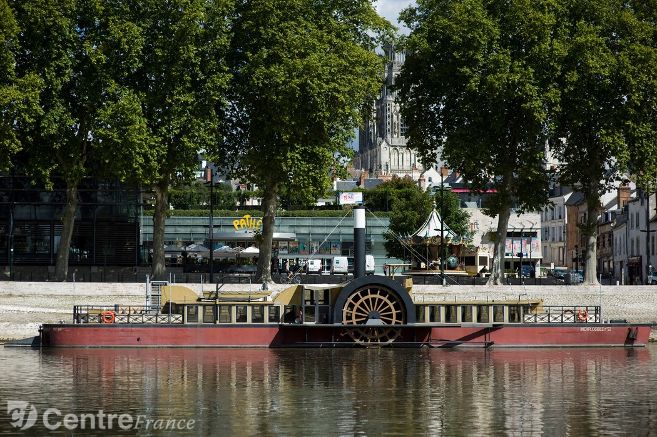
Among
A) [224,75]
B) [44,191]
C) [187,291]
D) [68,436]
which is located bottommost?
[68,436]

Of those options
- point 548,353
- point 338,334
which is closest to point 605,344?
point 548,353

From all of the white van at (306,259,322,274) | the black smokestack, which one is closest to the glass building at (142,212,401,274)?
the white van at (306,259,322,274)

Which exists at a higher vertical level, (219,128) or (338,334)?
(219,128)

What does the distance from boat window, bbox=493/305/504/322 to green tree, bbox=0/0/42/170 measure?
2704 cm

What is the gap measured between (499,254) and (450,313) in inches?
742

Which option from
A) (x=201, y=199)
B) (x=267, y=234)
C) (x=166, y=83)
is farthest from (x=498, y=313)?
(x=201, y=199)

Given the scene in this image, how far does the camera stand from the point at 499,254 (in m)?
79.3

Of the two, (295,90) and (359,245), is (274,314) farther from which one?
(295,90)

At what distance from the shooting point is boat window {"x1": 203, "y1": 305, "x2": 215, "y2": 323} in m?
61.0

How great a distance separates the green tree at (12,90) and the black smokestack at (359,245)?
19.8 m

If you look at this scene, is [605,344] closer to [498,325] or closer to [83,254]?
[498,325]

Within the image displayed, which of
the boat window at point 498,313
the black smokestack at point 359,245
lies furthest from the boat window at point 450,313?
the black smokestack at point 359,245

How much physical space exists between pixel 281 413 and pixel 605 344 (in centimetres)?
2586

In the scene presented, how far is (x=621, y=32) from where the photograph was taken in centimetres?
7650
